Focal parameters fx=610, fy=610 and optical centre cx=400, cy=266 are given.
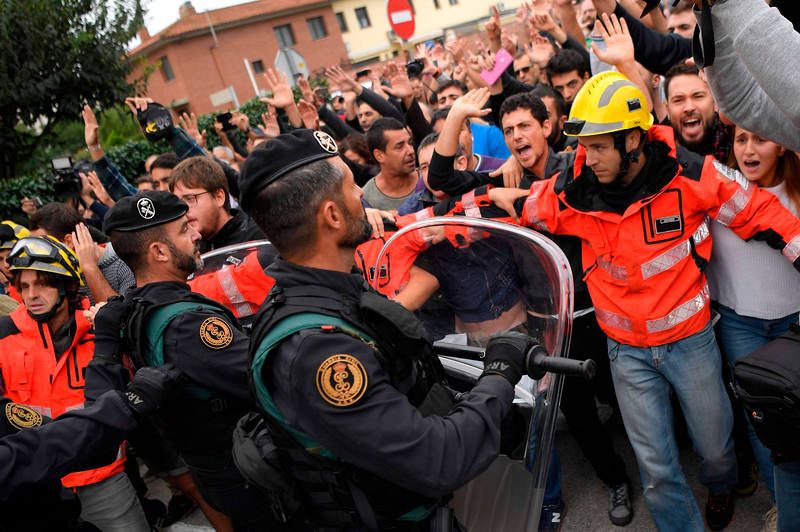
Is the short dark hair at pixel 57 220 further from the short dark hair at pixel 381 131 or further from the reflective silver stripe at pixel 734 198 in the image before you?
the reflective silver stripe at pixel 734 198

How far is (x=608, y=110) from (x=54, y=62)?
11664mm

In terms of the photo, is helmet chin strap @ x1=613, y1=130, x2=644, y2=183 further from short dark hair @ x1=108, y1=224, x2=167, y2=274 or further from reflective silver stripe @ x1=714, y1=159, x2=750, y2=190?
short dark hair @ x1=108, y1=224, x2=167, y2=274

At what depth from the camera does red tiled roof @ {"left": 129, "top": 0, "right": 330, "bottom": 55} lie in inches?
1551

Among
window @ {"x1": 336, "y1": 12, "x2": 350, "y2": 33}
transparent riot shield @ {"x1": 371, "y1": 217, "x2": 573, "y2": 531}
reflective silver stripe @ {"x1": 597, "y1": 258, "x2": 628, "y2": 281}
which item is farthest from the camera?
window @ {"x1": 336, "y1": 12, "x2": 350, "y2": 33}

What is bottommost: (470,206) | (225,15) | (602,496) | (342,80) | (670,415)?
(602,496)

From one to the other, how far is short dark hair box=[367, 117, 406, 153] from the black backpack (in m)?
3.16

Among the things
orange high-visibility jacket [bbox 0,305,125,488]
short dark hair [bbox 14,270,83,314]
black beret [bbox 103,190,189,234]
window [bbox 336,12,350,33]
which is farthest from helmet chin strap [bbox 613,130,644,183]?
window [bbox 336,12,350,33]

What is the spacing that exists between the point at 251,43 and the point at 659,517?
43903 millimetres

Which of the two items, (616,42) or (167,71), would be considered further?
(167,71)

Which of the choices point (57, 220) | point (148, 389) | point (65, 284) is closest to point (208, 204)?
point (65, 284)

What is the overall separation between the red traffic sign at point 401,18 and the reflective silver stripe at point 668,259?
7.00 m

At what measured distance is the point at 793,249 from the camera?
7.55ft

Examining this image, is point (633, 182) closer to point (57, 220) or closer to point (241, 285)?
point (241, 285)

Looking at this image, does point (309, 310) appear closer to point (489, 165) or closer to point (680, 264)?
point (680, 264)
